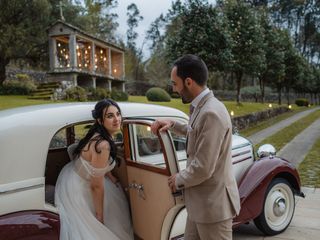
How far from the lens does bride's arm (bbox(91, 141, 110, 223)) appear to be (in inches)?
122

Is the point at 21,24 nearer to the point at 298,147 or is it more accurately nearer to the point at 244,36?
the point at 244,36

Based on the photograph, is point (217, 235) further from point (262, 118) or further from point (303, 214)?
point (262, 118)

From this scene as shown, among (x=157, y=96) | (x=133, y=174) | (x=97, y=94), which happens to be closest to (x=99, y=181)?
(x=133, y=174)

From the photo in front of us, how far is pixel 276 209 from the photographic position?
4695 millimetres

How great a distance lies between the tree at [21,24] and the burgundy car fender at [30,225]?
19.9 metres

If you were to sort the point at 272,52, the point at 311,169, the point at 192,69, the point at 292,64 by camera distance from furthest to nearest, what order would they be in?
the point at 292,64 < the point at 272,52 < the point at 311,169 < the point at 192,69

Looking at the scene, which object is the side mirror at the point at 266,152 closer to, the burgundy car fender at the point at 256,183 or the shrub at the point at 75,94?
the burgundy car fender at the point at 256,183

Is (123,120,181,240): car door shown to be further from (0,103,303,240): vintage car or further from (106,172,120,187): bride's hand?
(106,172,120,187): bride's hand

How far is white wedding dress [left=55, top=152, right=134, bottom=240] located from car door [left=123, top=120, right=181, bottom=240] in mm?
247

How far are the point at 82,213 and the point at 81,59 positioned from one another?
21.9 meters

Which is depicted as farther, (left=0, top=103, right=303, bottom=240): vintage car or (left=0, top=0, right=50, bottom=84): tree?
(left=0, top=0, right=50, bottom=84): tree

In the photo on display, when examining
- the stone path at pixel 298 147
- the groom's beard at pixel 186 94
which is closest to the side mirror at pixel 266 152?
the groom's beard at pixel 186 94

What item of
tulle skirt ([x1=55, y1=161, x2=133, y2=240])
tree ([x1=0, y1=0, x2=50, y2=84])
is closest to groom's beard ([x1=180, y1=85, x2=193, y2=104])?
Answer: tulle skirt ([x1=55, y1=161, x2=133, y2=240])

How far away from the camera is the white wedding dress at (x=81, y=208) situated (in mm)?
3107
